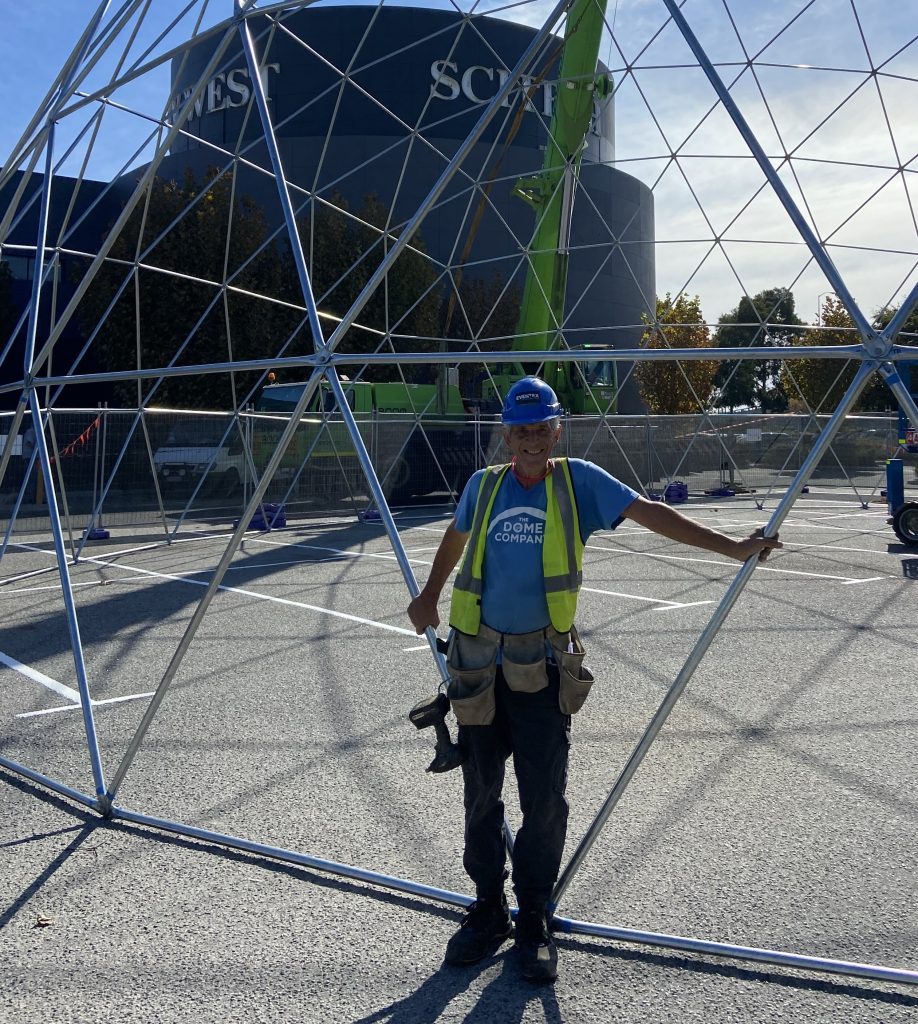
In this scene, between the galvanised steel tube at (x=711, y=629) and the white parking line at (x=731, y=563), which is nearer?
the galvanised steel tube at (x=711, y=629)

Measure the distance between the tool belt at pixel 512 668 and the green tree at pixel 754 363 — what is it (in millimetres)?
23100

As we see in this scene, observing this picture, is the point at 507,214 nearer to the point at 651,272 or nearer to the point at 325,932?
the point at 651,272

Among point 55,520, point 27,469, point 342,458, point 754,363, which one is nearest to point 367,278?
point 342,458

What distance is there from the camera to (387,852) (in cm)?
425

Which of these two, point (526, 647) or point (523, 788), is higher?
point (526, 647)

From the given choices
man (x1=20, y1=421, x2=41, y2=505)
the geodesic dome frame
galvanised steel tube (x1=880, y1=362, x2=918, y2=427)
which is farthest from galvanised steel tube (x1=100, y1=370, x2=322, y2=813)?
man (x1=20, y1=421, x2=41, y2=505)

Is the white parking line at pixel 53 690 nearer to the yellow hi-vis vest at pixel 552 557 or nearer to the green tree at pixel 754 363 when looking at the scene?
the yellow hi-vis vest at pixel 552 557

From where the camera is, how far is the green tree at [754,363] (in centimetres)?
3144

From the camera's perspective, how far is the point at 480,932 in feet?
11.3

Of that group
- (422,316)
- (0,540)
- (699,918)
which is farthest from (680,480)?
(699,918)

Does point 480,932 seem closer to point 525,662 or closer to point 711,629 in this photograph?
point 525,662

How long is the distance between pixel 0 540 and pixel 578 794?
13.0 m

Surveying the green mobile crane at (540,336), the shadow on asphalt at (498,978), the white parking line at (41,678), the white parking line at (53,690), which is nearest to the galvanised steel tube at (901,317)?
the shadow on asphalt at (498,978)

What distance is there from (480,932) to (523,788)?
1.64 feet
